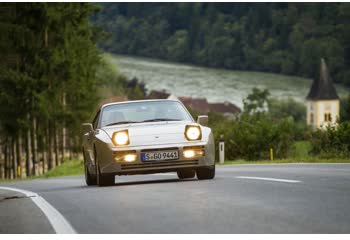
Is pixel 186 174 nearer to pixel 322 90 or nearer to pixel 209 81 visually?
pixel 209 81

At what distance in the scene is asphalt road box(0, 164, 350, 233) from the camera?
7820 millimetres

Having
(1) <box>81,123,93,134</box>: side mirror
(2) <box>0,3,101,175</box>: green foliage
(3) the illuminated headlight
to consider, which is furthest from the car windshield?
(2) <box>0,3,101,175</box>: green foliage

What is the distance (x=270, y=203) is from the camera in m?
9.71

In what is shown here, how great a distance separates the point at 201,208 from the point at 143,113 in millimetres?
6169

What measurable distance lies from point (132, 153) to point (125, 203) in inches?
142

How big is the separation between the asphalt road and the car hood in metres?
0.92

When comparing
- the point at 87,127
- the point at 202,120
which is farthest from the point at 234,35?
the point at 202,120

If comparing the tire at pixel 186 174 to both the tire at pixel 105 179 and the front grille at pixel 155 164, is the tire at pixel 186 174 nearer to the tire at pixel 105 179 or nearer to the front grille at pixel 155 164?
the tire at pixel 105 179

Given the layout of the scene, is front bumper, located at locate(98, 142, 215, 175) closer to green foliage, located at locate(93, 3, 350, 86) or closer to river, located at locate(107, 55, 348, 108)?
river, located at locate(107, 55, 348, 108)

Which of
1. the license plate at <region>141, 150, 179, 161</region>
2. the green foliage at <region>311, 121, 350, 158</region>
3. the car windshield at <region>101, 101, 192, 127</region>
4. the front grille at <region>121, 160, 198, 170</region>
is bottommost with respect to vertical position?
the green foliage at <region>311, 121, 350, 158</region>

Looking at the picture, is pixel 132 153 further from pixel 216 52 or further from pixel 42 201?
pixel 216 52

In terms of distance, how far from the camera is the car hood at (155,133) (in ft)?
47.3

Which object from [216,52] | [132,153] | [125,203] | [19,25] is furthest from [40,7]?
[216,52]

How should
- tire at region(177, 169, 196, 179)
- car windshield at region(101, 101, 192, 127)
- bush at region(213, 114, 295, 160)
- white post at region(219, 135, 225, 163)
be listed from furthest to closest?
1. white post at region(219, 135, 225, 163)
2. bush at region(213, 114, 295, 160)
3. tire at region(177, 169, 196, 179)
4. car windshield at region(101, 101, 192, 127)
